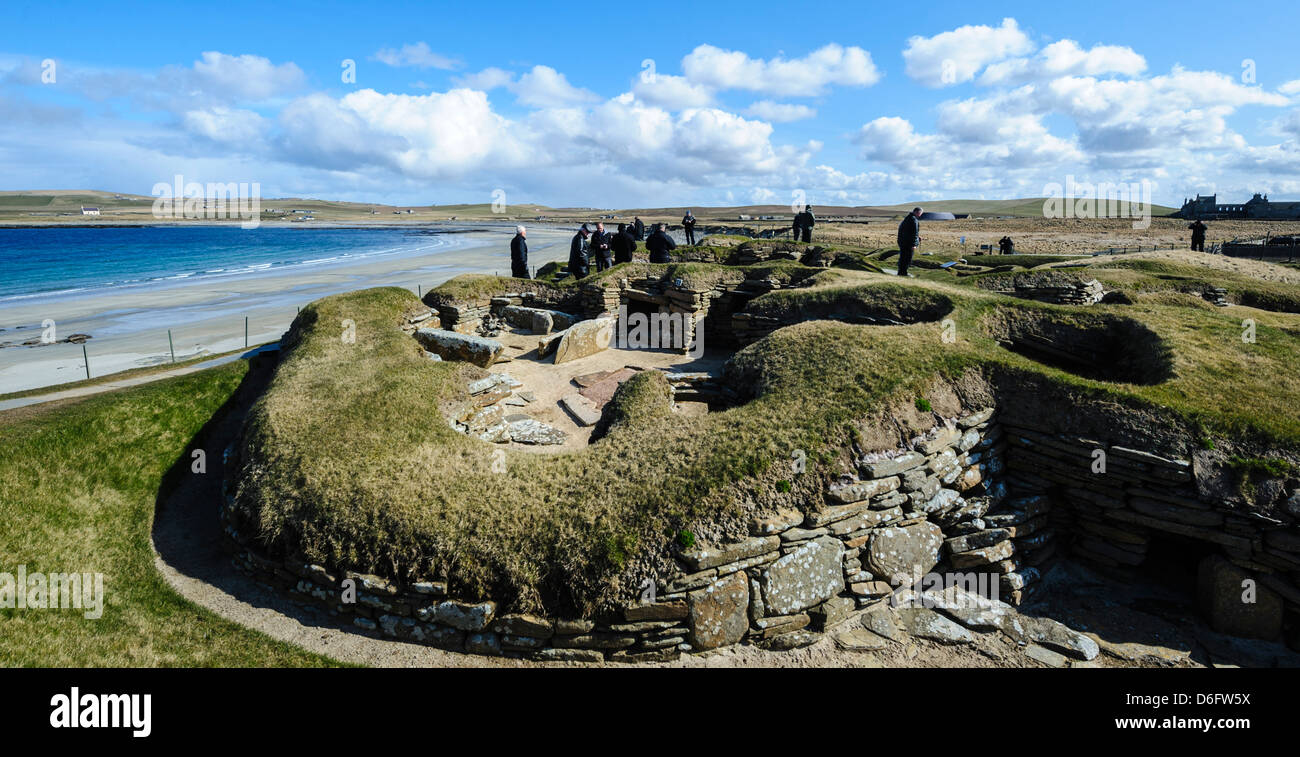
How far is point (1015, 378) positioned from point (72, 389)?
22.6m

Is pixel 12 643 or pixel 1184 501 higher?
pixel 1184 501

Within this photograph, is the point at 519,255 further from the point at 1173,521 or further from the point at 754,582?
the point at 1173,521

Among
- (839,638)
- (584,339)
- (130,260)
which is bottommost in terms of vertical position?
(839,638)

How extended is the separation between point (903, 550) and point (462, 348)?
1237 cm

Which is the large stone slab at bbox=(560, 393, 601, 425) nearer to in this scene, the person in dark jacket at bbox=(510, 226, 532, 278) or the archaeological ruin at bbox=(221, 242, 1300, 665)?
the archaeological ruin at bbox=(221, 242, 1300, 665)

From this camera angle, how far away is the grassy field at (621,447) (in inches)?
295

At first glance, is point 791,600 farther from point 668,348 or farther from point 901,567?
point 668,348

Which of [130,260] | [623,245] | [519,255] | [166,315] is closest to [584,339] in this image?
[519,255]

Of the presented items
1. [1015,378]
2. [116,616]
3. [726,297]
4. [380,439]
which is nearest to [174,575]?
[116,616]

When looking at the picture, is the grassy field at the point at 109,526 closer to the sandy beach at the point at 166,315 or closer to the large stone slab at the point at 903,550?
the large stone slab at the point at 903,550

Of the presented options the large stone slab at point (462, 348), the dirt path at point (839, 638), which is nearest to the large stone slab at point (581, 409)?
the large stone slab at point (462, 348)

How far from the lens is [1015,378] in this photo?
408 inches

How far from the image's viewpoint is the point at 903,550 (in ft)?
28.4

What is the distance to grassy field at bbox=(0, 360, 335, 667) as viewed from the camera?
6.90 m
